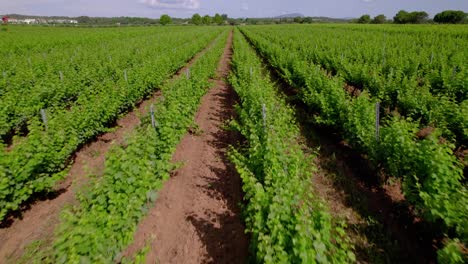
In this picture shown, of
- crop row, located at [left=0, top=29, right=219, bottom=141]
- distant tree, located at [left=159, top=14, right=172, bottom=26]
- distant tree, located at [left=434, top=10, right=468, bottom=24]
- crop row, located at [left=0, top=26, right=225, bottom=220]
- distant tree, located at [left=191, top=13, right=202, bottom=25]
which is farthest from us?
distant tree, located at [left=191, top=13, right=202, bottom=25]

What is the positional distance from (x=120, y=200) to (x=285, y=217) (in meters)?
2.11

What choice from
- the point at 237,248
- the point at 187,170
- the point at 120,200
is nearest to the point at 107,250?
the point at 120,200

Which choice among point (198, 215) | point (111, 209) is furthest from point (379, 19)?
point (111, 209)

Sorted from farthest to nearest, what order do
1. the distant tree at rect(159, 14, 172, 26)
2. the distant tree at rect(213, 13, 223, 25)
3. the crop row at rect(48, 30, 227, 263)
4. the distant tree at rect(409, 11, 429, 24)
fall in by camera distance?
the distant tree at rect(213, 13, 223, 25)
the distant tree at rect(159, 14, 172, 26)
the distant tree at rect(409, 11, 429, 24)
the crop row at rect(48, 30, 227, 263)

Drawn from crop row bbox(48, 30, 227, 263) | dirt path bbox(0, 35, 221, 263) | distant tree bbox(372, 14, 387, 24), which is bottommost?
distant tree bbox(372, 14, 387, 24)

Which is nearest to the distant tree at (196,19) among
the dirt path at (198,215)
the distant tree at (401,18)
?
the distant tree at (401,18)

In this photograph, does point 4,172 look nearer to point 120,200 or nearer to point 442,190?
point 120,200

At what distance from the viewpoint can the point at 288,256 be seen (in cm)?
302

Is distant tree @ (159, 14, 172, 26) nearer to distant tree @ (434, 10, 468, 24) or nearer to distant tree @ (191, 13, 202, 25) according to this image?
distant tree @ (191, 13, 202, 25)

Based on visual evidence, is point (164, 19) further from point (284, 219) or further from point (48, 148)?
point (284, 219)

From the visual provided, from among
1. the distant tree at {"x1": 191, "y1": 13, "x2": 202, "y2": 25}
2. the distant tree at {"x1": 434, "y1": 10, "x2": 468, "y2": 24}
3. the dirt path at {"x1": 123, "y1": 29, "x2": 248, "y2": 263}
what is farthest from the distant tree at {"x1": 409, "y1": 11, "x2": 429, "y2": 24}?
the dirt path at {"x1": 123, "y1": 29, "x2": 248, "y2": 263}

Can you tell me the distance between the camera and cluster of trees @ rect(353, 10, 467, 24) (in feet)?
224

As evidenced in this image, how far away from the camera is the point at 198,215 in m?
5.54

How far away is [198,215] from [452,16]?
85.3 metres
